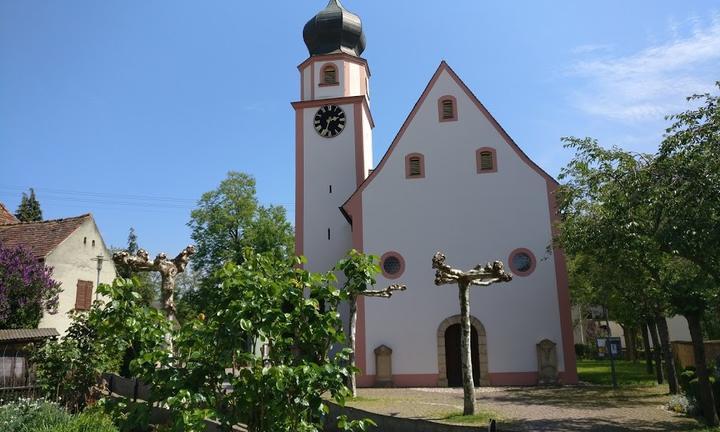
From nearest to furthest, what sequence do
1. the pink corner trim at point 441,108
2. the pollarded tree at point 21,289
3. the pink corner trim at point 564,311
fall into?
the pollarded tree at point 21,289 → the pink corner trim at point 564,311 → the pink corner trim at point 441,108

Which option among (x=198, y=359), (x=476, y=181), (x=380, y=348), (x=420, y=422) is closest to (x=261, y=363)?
(x=198, y=359)

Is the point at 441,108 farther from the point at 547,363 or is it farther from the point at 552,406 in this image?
the point at 552,406

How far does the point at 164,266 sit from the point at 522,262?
1450cm

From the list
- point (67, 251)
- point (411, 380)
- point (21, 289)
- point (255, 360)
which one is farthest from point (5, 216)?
point (255, 360)

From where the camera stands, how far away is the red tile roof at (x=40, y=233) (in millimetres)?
24641

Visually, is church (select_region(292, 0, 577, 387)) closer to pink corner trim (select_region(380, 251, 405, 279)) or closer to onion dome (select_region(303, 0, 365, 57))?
pink corner trim (select_region(380, 251, 405, 279))

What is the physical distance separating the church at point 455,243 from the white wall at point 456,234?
0.13 feet

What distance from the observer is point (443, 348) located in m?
21.6

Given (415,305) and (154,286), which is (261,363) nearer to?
(415,305)

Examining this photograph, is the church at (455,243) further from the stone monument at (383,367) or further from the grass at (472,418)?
the grass at (472,418)

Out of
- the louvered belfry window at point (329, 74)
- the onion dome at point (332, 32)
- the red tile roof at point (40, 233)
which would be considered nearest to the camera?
the red tile roof at point (40, 233)

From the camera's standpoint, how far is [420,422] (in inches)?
406

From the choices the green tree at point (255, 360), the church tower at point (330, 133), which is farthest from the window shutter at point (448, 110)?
the green tree at point (255, 360)

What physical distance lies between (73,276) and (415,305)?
50.0ft
